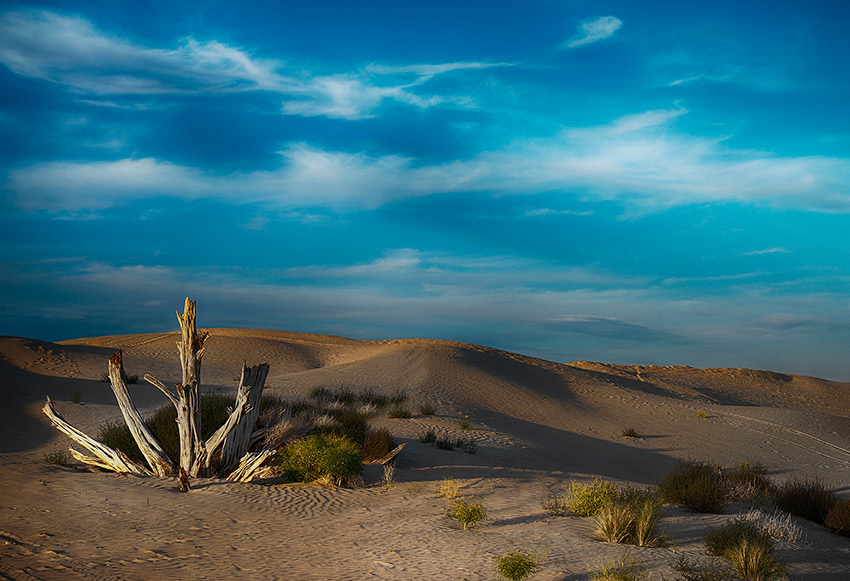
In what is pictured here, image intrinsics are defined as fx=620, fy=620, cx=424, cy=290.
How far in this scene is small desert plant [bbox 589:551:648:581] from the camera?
22.5 ft

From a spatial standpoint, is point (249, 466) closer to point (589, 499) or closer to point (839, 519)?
point (589, 499)

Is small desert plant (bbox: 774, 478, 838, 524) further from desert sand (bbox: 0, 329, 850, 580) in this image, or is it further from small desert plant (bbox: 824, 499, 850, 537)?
desert sand (bbox: 0, 329, 850, 580)

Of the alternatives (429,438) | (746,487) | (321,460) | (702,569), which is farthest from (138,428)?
(746,487)

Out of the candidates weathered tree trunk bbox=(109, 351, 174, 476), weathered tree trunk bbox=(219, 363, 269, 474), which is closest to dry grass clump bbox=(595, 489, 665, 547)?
weathered tree trunk bbox=(219, 363, 269, 474)

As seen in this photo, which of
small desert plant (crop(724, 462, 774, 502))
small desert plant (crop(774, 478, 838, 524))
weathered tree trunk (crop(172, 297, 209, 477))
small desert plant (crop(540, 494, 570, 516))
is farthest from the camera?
small desert plant (crop(724, 462, 774, 502))

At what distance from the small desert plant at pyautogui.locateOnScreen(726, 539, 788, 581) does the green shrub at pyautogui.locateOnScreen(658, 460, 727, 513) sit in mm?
3891

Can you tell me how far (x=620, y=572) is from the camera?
7.07 metres

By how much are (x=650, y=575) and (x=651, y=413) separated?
25939 mm

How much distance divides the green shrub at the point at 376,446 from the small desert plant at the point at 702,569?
824cm

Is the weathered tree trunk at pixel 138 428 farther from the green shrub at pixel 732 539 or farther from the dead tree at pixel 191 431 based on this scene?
the green shrub at pixel 732 539

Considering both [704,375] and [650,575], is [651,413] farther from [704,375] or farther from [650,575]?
[704,375]

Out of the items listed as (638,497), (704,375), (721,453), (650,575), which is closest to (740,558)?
(650,575)

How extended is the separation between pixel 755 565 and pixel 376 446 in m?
9.34

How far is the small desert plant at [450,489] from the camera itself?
1230 cm
